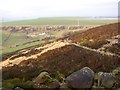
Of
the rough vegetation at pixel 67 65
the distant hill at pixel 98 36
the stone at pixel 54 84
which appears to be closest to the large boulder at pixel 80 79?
the rough vegetation at pixel 67 65

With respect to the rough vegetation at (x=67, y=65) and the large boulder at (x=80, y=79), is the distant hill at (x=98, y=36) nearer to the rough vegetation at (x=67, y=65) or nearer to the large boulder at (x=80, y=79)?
the rough vegetation at (x=67, y=65)

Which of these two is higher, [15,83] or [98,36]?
[98,36]

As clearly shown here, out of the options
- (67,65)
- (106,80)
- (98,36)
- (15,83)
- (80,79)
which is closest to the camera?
(80,79)

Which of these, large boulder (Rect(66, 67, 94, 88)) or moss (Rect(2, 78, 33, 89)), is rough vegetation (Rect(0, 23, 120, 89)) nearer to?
moss (Rect(2, 78, 33, 89))

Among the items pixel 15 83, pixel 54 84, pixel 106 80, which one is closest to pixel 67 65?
pixel 54 84

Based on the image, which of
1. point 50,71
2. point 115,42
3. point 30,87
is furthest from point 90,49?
point 30,87

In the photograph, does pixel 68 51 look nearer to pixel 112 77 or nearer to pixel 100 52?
pixel 100 52

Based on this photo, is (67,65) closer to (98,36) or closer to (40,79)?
(40,79)

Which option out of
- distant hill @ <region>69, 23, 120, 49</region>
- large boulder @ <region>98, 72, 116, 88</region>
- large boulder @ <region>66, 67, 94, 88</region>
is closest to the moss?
large boulder @ <region>66, 67, 94, 88</region>
